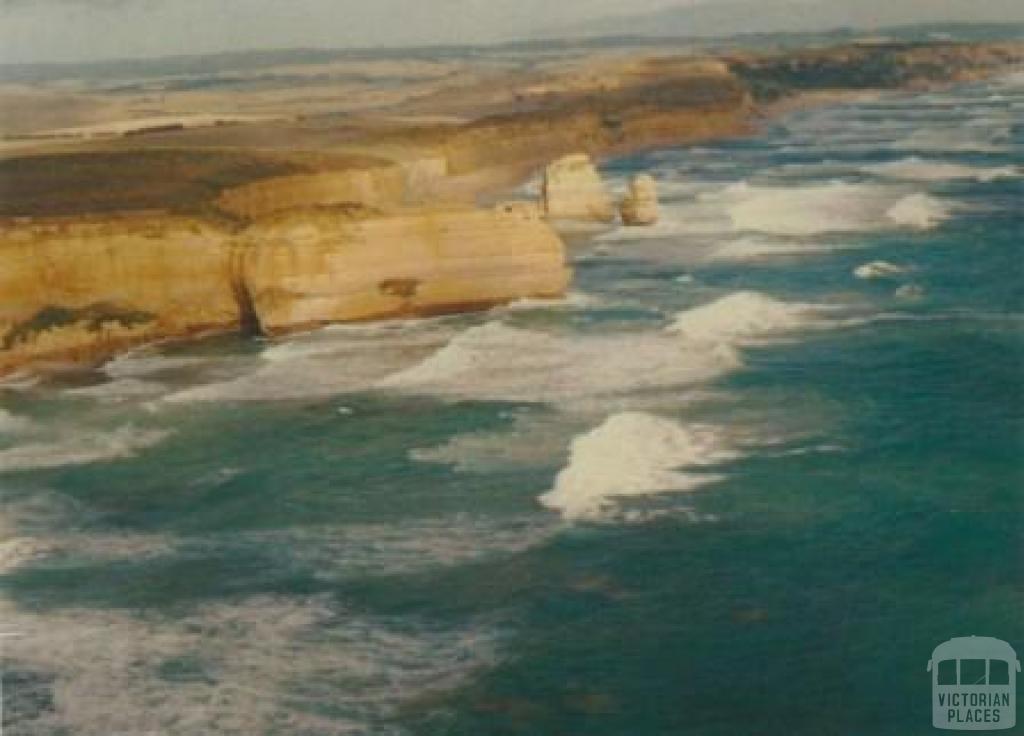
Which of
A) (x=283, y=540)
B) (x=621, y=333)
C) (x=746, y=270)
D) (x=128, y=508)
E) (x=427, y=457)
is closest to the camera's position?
(x=283, y=540)

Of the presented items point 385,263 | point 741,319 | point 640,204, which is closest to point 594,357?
point 741,319

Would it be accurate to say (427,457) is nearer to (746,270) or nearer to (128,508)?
(128,508)

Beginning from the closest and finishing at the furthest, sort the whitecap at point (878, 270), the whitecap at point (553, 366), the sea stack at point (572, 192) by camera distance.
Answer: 1. the whitecap at point (553, 366)
2. the whitecap at point (878, 270)
3. the sea stack at point (572, 192)

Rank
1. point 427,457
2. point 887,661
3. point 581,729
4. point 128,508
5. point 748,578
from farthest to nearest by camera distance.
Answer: point 427,457 < point 128,508 < point 748,578 < point 887,661 < point 581,729

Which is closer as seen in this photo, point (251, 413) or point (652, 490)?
point (652, 490)

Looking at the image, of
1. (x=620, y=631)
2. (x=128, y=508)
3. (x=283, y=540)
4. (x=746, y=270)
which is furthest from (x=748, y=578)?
(x=746, y=270)

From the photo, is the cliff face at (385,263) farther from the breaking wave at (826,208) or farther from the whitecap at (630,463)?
the breaking wave at (826,208)

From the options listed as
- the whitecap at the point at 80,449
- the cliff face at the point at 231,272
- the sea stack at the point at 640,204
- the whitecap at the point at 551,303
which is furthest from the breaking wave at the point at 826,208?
the whitecap at the point at 80,449
